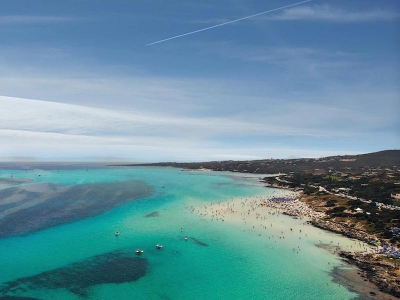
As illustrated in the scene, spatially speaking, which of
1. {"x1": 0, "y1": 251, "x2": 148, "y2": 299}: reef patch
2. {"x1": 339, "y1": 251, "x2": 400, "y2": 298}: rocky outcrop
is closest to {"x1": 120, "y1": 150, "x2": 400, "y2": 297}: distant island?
{"x1": 339, "y1": 251, "x2": 400, "y2": 298}: rocky outcrop

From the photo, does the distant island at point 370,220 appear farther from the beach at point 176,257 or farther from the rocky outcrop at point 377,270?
the beach at point 176,257

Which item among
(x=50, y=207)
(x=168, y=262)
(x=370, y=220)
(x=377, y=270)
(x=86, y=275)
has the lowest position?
(x=168, y=262)

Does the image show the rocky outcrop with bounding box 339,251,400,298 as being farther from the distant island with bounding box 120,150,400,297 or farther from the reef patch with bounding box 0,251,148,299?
the reef patch with bounding box 0,251,148,299

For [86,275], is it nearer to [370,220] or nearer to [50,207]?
[50,207]

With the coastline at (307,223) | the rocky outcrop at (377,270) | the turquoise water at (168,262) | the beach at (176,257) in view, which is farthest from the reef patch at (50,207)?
the rocky outcrop at (377,270)

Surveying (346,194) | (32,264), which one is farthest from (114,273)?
(346,194)

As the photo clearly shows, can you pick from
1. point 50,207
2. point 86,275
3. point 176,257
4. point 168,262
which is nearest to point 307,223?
point 176,257
